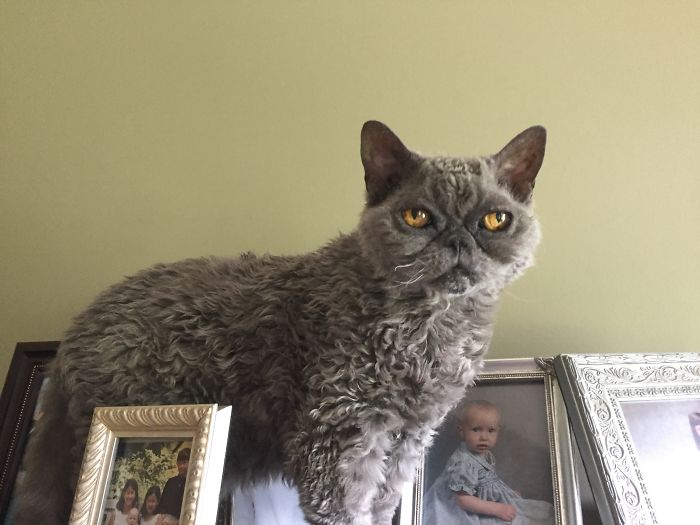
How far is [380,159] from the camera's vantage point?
807mm

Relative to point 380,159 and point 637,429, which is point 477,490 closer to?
point 637,429

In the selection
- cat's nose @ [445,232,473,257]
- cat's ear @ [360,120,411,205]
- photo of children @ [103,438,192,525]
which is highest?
cat's ear @ [360,120,411,205]

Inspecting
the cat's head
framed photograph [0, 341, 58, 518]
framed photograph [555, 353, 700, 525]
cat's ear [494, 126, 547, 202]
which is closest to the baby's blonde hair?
framed photograph [555, 353, 700, 525]

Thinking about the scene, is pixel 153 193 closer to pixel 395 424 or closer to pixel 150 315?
pixel 150 315

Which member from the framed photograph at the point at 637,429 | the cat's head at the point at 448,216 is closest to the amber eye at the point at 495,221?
the cat's head at the point at 448,216

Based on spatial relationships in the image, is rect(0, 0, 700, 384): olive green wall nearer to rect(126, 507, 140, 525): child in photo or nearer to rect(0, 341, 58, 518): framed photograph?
rect(0, 341, 58, 518): framed photograph

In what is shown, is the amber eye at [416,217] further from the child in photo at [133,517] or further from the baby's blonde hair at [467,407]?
the child in photo at [133,517]

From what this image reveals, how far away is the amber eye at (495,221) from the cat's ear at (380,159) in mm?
145

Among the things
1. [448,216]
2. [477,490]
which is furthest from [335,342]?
[477,490]

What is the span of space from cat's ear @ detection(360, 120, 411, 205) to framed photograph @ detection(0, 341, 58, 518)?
2.59ft

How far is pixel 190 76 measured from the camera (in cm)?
142

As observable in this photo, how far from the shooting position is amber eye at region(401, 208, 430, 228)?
74 cm

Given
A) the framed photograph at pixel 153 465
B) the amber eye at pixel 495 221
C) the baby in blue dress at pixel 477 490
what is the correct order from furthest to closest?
the baby in blue dress at pixel 477 490, the amber eye at pixel 495 221, the framed photograph at pixel 153 465

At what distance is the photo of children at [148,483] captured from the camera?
0.65 m
